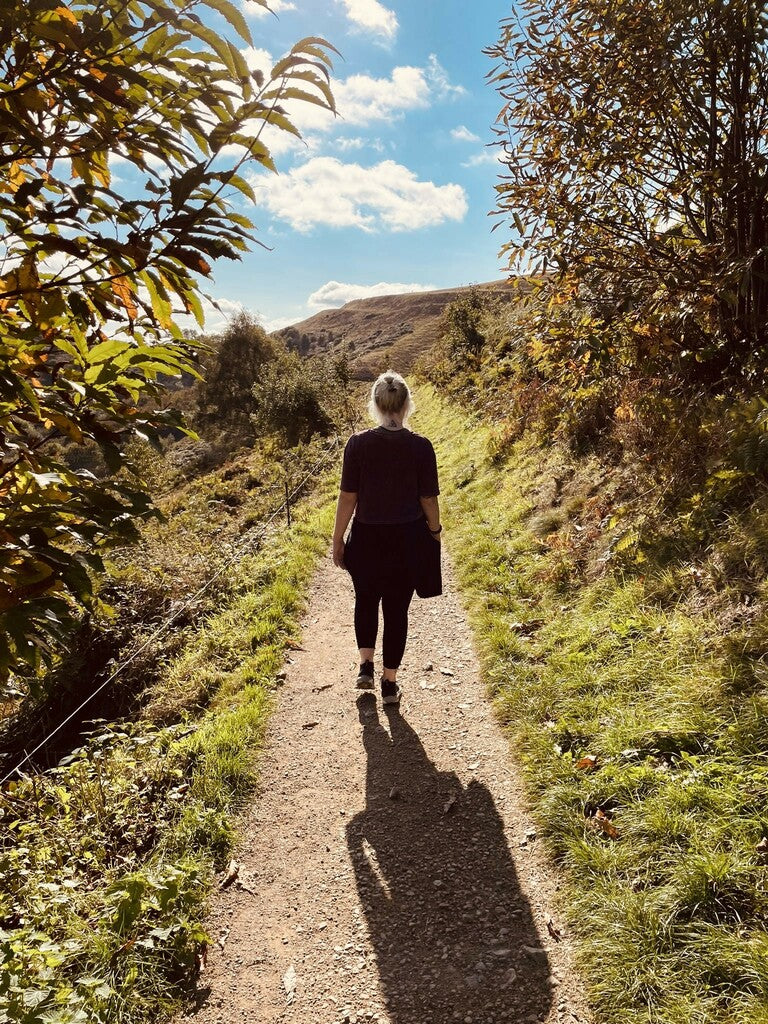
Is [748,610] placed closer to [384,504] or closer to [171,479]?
[384,504]

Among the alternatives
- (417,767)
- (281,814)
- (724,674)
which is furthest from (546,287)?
(281,814)

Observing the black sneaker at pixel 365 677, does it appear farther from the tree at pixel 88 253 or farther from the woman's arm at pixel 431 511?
the tree at pixel 88 253

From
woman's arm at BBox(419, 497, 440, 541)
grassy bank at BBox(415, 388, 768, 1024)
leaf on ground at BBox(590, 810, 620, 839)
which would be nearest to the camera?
grassy bank at BBox(415, 388, 768, 1024)

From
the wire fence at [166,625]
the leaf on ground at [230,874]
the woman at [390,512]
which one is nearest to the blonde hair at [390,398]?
the woman at [390,512]

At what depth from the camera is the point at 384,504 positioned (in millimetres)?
4836

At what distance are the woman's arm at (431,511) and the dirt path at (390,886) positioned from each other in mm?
1738

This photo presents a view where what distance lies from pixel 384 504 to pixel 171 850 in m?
2.94

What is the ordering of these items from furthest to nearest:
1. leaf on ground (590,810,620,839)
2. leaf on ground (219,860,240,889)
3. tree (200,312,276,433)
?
tree (200,312,276,433), leaf on ground (219,860,240,889), leaf on ground (590,810,620,839)

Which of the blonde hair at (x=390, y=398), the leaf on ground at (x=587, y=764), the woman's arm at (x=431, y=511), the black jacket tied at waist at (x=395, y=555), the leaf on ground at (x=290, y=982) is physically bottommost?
the leaf on ground at (x=290, y=982)

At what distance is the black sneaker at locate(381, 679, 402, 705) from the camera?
542cm

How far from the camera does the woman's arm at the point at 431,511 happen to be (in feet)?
16.2

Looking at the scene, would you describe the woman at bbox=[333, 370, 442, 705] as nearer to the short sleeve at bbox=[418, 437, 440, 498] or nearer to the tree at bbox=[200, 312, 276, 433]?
the short sleeve at bbox=[418, 437, 440, 498]

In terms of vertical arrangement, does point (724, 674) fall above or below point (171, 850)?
above

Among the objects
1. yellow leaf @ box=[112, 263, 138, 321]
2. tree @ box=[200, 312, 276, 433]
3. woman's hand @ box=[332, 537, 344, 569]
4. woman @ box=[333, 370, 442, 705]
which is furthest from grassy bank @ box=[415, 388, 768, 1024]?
tree @ box=[200, 312, 276, 433]
